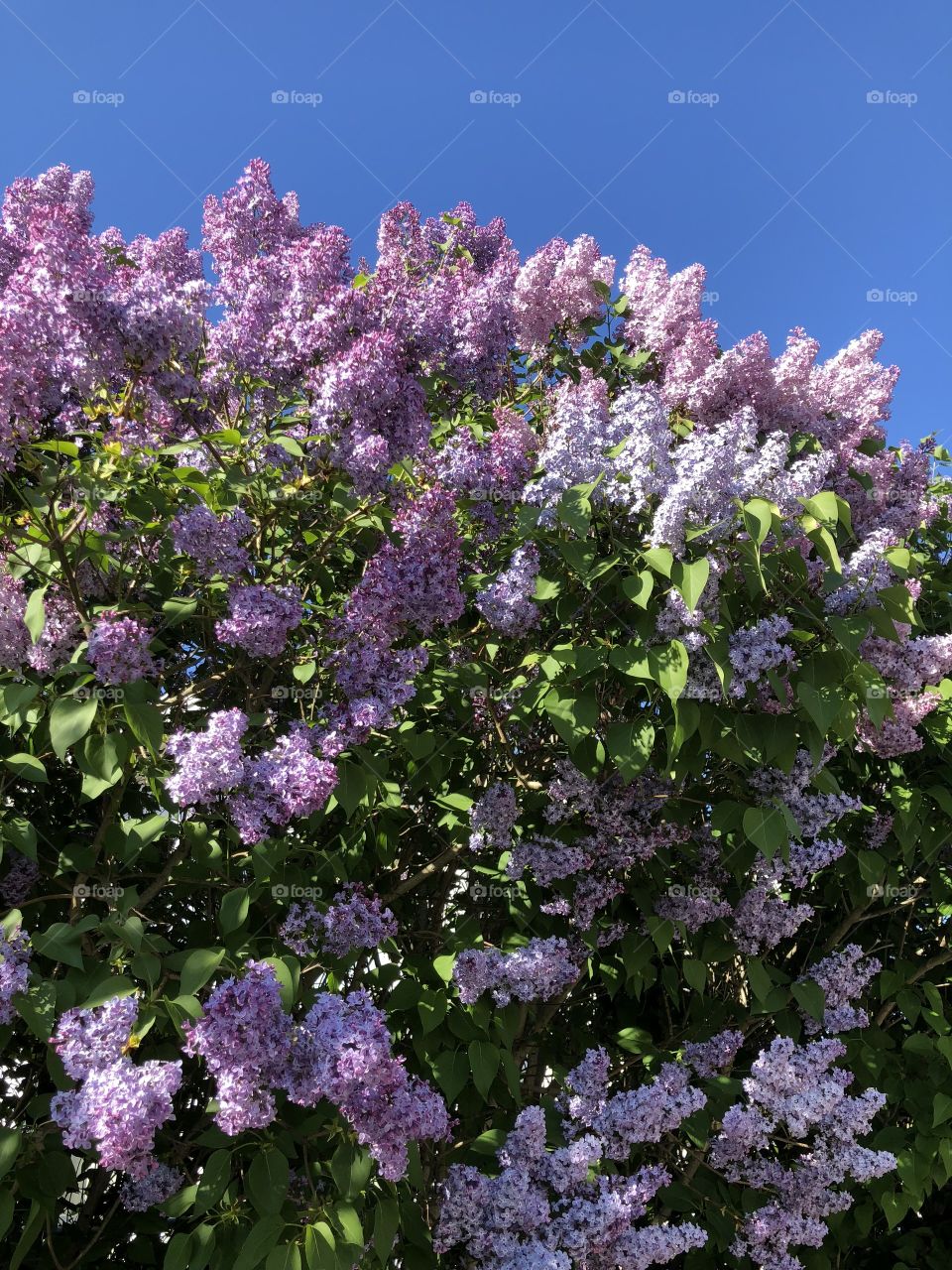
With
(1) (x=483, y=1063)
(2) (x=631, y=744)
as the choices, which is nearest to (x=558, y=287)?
(2) (x=631, y=744)

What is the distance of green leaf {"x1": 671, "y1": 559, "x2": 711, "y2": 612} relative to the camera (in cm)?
241

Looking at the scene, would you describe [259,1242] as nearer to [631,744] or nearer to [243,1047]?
[243,1047]

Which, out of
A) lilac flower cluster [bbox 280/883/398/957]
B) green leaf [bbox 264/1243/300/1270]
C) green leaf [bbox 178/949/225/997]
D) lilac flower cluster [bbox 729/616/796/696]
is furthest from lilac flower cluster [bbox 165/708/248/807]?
lilac flower cluster [bbox 729/616/796/696]

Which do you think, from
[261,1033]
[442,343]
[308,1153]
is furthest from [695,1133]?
[442,343]

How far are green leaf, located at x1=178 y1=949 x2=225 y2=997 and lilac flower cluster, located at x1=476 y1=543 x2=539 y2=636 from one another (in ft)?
3.73

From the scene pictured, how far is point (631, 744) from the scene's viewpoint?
103 inches

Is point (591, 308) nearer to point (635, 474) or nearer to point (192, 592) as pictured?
point (635, 474)

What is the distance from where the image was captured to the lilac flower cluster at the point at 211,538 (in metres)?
2.58

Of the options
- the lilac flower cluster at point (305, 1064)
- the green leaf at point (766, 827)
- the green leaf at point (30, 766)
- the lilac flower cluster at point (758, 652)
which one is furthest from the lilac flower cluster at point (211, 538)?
the green leaf at point (766, 827)

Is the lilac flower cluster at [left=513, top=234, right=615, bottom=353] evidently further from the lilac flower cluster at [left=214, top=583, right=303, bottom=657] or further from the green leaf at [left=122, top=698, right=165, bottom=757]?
the green leaf at [left=122, top=698, right=165, bottom=757]

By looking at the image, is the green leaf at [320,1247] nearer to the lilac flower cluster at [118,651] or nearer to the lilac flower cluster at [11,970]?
the lilac flower cluster at [11,970]

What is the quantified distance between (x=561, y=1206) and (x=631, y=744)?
119 centimetres

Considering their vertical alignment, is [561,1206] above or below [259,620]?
below

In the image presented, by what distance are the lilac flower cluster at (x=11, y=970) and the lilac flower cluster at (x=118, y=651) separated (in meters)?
0.59
